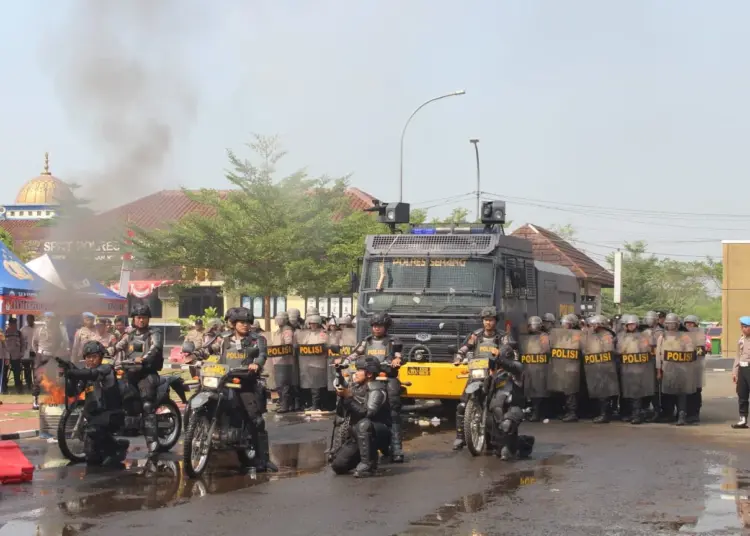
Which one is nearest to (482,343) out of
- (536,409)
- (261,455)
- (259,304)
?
(261,455)

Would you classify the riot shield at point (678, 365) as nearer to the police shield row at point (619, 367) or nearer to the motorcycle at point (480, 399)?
the police shield row at point (619, 367)

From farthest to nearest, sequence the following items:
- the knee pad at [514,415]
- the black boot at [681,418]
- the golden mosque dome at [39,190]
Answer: the golden mosque dome at [39,190] < the black boot at [681,418] < the knee pad at [514,415]

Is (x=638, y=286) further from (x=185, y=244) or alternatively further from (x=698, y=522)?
(x=698, y=522)

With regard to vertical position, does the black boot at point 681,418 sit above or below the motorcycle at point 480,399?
below

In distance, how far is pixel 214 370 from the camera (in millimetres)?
11227

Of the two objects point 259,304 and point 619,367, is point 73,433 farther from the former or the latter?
point 259,304

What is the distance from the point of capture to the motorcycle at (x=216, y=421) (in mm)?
10930

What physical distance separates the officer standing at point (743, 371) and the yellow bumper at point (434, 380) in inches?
160

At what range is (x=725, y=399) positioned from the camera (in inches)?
902

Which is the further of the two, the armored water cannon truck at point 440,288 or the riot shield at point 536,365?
the riot shield at point 536,365

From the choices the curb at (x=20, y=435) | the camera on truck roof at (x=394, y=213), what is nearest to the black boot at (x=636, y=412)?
the camera on truck roof at (x=394, y=213)

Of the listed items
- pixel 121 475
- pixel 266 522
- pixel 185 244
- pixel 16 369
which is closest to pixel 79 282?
pixel 16 369

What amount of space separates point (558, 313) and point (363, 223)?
14516 millimetres

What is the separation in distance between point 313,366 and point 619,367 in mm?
5130
